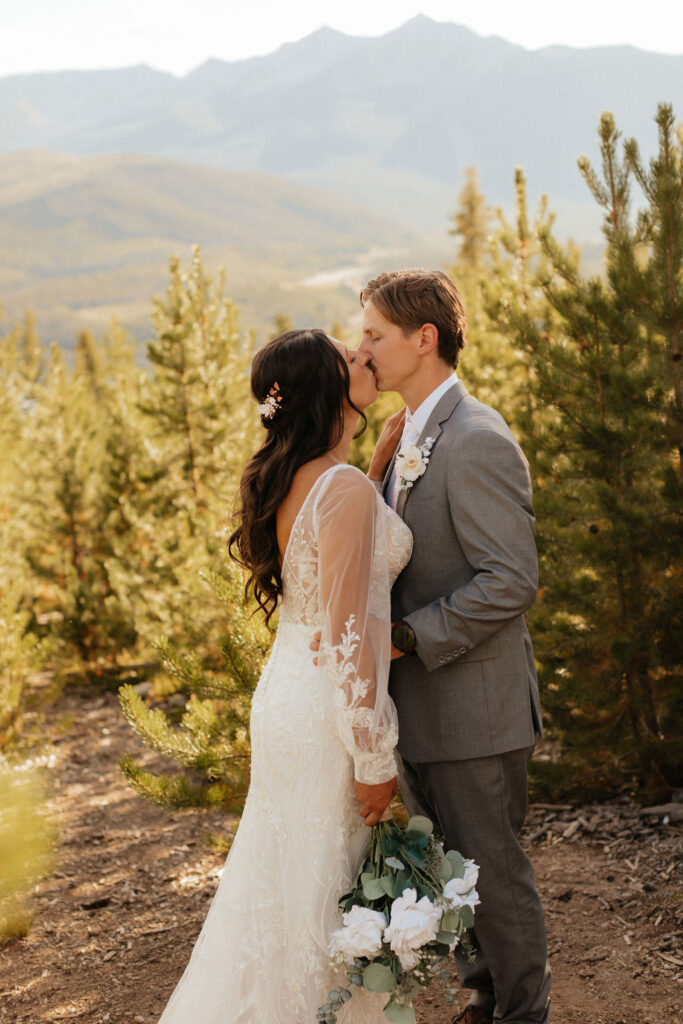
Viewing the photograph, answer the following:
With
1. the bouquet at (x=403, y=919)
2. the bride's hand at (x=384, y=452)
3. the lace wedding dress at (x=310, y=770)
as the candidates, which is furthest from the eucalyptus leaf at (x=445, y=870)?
the bride's hand at (x=384, y=452)

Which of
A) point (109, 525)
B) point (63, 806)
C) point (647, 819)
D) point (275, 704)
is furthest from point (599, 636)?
point (109, 525)

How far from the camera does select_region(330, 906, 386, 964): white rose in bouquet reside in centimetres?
249

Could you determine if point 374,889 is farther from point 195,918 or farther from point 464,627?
point 195,918

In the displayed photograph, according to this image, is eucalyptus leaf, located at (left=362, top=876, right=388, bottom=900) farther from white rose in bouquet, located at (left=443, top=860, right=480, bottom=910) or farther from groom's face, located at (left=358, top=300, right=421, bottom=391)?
groom's face, located at (left=358, top=300, right=421, bottom=391)

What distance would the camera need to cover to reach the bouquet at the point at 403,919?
8.16 ft

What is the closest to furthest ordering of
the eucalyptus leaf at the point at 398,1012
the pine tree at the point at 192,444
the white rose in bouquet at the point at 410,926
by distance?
1. the white rose in bouquet at the point at 410,926
2. the eucalyptus leaf at the point at 398,1012
3. the pine tree at the point at 192,444

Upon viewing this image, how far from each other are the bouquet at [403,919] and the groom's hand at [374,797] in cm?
7

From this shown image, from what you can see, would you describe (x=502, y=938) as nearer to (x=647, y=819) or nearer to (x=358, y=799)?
(x=358, y=799)

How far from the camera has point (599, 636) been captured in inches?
183

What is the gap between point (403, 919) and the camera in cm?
247

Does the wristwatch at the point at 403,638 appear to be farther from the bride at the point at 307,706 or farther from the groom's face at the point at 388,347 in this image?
the groom's face at the point at 388,347

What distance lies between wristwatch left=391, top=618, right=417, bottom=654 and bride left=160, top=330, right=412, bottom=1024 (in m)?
0.09

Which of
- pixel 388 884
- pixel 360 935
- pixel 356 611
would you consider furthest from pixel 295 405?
pixel 360 935

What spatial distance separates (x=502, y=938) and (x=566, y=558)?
237 centimetres
